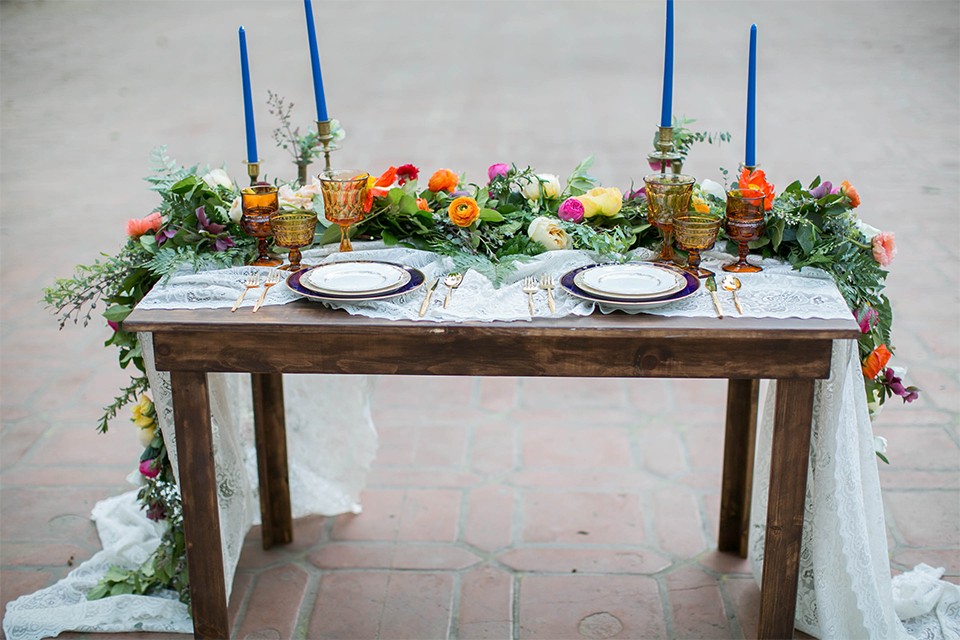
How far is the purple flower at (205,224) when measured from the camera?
1857 millimetres

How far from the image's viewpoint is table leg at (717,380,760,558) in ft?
6.83

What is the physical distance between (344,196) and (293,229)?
0.12 metres

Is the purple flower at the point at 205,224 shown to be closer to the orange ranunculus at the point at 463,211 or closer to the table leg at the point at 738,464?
the orange ranunculus at the point at 463,211

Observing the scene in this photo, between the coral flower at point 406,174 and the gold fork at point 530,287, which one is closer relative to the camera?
the gold fork at point 530,287

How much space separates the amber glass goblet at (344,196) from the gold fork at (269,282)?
6.0 inches

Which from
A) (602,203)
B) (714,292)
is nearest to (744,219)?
(714,292)

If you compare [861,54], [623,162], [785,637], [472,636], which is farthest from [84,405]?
[861,54]

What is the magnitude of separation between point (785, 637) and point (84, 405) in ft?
7.37

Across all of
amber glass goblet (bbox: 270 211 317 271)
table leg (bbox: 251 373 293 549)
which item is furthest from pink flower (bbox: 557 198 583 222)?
table leg (bbox: 251 373 293 549)

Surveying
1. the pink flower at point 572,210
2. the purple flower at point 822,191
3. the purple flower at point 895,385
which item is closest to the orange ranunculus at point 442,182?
the pink flower at point 572,210

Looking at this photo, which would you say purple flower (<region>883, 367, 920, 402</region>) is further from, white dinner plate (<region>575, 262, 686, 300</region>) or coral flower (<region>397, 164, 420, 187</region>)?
coral flower (<region>397, 164, 420, 187</region>)

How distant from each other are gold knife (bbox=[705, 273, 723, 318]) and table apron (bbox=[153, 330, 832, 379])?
0.06 metres

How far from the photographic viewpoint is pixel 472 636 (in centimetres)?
198

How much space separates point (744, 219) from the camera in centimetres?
175
